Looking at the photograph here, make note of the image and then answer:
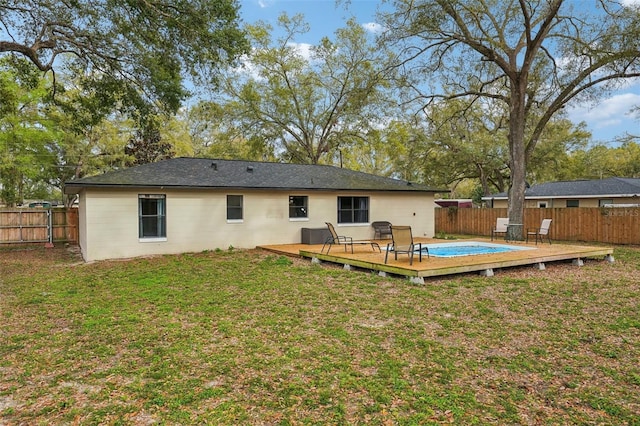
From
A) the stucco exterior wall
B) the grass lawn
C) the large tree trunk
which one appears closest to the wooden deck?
the grass lawn

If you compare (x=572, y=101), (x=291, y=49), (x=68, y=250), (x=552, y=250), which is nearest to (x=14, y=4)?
(x=68, y=250)

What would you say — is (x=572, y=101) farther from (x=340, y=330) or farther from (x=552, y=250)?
(x=340, y=330)

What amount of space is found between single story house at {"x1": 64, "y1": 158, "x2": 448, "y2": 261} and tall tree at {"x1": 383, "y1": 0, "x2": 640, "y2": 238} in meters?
5.06

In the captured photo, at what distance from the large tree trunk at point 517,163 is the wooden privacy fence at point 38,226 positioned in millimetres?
18077

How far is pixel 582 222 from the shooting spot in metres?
16.6

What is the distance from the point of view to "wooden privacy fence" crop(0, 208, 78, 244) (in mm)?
15773

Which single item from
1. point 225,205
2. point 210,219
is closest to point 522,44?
point 225,205

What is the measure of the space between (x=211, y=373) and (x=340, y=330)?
1.82 m

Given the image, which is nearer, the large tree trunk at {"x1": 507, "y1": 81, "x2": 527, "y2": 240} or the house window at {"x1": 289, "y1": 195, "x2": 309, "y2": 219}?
the house window at {"x1": 289, "y1": 195, "x2": 309, "y2": 219}

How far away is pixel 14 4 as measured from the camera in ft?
31.3

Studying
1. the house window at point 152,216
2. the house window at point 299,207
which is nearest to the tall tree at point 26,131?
the house window at point 152,216

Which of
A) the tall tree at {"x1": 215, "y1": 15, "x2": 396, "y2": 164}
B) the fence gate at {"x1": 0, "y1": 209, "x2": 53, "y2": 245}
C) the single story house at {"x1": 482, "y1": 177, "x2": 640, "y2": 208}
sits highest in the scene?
the tall tree at {"x1": 215, "y1": 15, "x2": 396, "y2": 164}

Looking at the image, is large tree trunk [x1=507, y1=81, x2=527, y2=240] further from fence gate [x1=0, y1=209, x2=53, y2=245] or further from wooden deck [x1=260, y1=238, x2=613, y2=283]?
fence gate [x1=0, y1=209, x2=53, y2=245]

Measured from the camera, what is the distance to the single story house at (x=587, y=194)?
19.8 metres
